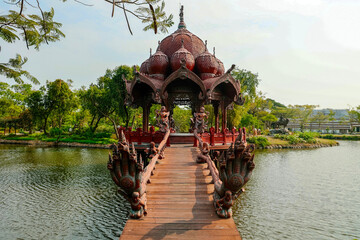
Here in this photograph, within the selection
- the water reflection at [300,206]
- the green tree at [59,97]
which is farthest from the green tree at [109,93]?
the water reflection at [300,206]

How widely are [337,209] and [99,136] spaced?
36361 mm


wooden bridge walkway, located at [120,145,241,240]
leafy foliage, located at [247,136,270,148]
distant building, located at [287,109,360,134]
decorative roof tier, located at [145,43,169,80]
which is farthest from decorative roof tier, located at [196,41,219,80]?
distant building, located at [287,109,360,134]

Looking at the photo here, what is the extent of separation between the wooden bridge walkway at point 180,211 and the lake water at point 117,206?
255cm

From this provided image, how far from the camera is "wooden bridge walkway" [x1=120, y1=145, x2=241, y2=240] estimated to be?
4648mm

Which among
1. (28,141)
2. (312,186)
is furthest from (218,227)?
(28,141)

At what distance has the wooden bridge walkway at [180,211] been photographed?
183 inches

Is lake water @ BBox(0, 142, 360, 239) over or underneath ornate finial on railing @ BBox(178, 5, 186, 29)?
underneath

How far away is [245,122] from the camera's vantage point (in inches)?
1626

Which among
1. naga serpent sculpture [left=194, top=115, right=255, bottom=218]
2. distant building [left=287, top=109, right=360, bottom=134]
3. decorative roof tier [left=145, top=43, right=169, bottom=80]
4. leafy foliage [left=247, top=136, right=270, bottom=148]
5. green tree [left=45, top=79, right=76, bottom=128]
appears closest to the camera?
naga serpent sculpture [left=194, top=115, right=255, bottom=218]

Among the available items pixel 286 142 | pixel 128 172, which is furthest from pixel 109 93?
pixel 128 172

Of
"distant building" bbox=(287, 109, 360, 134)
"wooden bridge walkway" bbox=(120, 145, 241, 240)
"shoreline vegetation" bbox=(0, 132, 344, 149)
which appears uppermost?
"distant building" bbox=(287, 109, 360, 134)

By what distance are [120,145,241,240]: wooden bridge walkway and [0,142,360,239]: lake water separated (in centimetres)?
255

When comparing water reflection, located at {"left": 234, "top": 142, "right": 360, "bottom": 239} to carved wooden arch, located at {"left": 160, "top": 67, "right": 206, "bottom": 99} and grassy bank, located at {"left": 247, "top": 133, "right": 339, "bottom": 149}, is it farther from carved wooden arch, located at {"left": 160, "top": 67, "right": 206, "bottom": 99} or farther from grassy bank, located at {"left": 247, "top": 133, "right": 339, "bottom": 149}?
grassy bank, located at {"left": 247, "top": 133, "right": 339, "bottom": 149}

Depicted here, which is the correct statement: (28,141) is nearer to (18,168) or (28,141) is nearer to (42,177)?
(18,168)
